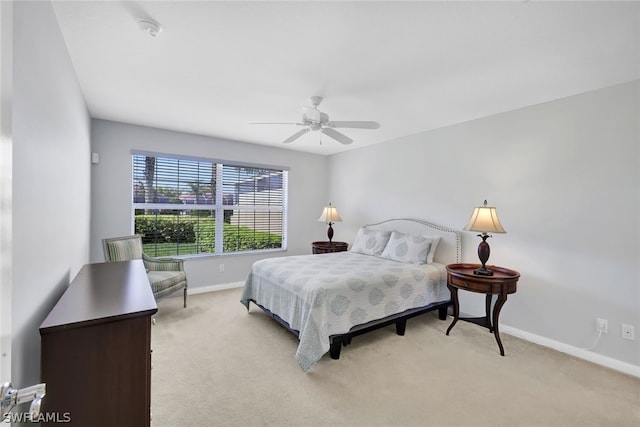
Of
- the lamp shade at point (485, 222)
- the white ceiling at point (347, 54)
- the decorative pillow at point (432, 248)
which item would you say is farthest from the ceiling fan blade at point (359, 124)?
the decorative pillow at point (432, 248)

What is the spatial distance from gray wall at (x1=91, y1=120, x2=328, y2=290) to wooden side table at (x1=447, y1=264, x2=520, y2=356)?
2956 millimetres

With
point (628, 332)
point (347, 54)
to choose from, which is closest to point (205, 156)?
point (347, 54)

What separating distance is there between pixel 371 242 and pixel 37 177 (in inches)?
141

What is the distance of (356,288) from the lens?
268 centimetres

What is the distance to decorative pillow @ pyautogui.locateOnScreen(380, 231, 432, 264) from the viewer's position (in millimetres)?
3549

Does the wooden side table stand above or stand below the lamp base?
below

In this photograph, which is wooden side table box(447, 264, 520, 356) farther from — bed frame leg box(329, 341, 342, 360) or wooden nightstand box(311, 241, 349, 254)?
wooden nightstand box(311, 241, 349, 254)

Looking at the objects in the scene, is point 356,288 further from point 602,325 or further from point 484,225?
point 602,325

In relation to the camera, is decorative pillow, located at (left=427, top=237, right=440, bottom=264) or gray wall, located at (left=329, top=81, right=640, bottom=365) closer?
gray wall, located at (left=329, top=81, right=640, bottom=365)

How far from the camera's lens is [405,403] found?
1.94m

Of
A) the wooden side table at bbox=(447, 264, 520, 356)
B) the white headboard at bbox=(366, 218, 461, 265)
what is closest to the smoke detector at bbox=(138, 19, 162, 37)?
the wooden side table at bbox=(447, 264, 520, 356)

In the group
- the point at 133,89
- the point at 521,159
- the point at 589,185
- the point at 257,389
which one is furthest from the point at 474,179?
the point at 133,89

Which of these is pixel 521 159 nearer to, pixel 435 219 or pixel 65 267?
pixel 435 219

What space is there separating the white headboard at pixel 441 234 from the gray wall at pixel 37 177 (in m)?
3.75
